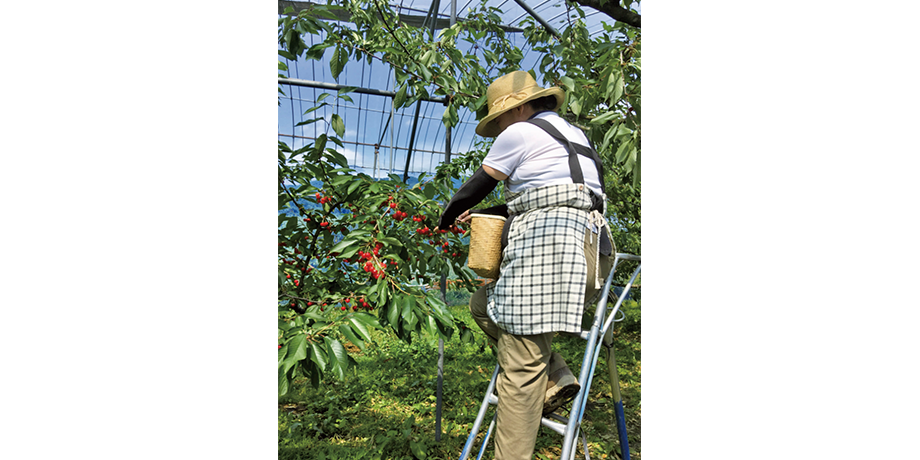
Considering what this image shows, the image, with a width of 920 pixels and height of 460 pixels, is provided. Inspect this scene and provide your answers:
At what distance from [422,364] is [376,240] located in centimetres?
207

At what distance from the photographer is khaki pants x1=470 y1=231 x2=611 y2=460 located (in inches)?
51.4

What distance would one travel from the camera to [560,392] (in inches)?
53.6

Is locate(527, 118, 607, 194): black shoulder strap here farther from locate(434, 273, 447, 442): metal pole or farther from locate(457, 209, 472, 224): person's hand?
locate(434, 273, 447, 442): metal pole

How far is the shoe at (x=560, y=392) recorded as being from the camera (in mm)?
1350

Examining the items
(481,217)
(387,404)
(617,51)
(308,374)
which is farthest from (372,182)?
(387,404)

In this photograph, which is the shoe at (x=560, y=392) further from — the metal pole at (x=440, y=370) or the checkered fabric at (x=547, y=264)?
the metal pole at (x=440, y=370)

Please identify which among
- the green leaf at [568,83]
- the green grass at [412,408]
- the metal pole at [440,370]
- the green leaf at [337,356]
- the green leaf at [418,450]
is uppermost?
the green leaf at [568,83]

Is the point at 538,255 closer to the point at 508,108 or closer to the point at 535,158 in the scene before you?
the point at 535,158

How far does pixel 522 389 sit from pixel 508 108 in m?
0.82

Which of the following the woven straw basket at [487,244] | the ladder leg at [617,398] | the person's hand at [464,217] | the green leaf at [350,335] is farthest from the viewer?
the ladder leg at [617,398]

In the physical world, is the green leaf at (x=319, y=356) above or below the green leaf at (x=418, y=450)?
above

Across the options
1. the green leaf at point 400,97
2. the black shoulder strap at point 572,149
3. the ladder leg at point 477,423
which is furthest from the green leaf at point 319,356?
the green leaf at point 400,97

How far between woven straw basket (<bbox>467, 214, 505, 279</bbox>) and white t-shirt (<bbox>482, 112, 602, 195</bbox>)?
13 cm

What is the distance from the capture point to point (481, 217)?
1.39 metres
